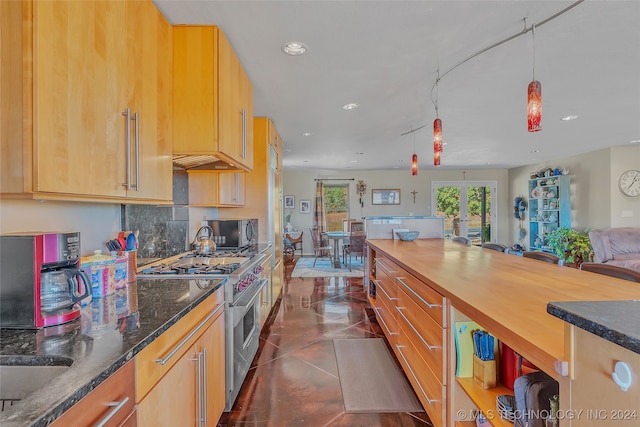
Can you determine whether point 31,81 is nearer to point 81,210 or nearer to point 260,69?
point 81,210

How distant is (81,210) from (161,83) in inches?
Result: 31.4

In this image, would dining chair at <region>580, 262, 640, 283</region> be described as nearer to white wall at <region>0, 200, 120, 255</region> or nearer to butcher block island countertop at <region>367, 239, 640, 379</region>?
butcher block island countertop at <region>367, 239, 640, 379</region>

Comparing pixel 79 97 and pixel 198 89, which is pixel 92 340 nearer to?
pixel 79 97

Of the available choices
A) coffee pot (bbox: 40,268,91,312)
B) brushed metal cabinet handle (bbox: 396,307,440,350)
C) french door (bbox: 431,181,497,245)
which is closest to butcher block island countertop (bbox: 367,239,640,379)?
brushed metal cabinet handle (bbox: 396,307,440,350)

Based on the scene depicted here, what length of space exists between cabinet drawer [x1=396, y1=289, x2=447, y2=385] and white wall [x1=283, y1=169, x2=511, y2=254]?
6.87 meters

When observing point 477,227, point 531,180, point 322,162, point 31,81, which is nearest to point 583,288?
point 31,81

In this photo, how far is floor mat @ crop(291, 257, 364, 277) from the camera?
620cm

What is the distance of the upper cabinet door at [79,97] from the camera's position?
96 centimetres

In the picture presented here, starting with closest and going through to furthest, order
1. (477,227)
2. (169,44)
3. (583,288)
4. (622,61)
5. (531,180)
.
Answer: (583,288) → (169,44) → (622,61) → (531,180) → (477,227)

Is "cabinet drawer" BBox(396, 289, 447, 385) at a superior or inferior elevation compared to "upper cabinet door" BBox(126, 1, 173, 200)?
inferior

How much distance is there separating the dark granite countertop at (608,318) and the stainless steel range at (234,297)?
163 cm

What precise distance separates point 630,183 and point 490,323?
7052 millimetres

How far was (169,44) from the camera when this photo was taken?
191cm

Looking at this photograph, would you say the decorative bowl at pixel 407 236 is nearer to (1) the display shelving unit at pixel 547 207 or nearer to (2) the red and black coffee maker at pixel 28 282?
(2) the red and black coffee maker at pixel 28 282
